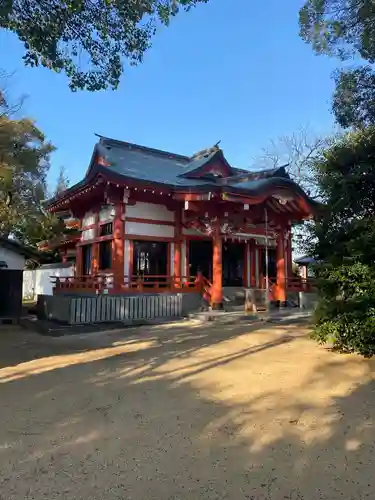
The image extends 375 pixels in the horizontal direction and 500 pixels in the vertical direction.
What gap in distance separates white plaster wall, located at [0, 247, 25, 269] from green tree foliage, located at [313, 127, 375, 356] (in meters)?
10.8

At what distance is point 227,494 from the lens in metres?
2.96

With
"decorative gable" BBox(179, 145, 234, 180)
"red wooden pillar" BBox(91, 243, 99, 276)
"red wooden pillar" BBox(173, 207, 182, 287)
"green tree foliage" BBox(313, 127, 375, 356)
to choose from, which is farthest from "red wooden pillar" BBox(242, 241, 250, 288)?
"green tree foliage" BBox(313, 127, 375, 356)

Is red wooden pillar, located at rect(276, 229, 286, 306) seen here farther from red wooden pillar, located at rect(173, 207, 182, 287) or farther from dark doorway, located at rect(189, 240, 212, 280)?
red wooden pillar, located at rect(173, 207, 182, 287)

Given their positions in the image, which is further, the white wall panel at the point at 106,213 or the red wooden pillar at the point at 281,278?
the white wall panel at the point at 106,213

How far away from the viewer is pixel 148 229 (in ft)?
49.6

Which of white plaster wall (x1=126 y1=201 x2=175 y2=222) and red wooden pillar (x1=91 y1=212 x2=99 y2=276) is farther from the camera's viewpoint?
red wooden pillar (x1=91 y1=212 x2=99 y2=276)

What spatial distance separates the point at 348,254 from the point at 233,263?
404 inches

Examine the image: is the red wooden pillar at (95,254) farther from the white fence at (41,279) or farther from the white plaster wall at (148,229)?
the white fence at (41,279)

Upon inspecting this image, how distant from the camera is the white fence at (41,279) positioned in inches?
1012

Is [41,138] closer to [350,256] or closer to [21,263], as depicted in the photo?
[21,263]

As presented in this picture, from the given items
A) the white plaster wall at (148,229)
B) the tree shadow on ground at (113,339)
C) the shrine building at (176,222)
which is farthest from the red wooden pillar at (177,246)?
the tree shadow on ground at (113,339)

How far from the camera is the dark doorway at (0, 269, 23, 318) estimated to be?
1441cm

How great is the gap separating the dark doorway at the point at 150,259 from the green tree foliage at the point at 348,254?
7.18 metres

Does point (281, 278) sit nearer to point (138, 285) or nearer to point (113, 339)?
point (138, 285)
